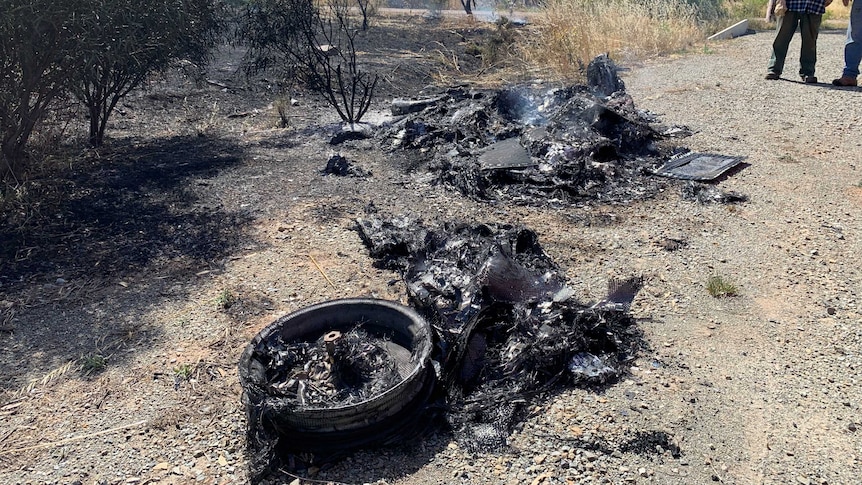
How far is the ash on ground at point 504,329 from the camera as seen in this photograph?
3.28m

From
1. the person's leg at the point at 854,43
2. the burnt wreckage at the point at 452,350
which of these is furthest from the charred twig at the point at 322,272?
the person's leg at the point at 854,43

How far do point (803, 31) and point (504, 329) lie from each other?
27.8 ft

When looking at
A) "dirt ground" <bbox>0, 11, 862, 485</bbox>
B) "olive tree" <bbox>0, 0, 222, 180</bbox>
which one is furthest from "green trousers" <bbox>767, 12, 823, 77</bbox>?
"olive tree" <bbox>0, 0, 222, 180</bbox>

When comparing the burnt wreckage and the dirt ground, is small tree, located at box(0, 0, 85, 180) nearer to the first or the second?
the dirt ground

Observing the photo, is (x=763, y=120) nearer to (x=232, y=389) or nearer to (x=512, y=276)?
(x=512, y=276)

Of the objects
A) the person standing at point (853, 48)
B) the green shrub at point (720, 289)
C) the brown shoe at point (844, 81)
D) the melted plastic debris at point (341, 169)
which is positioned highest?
the person standing at point (853, 48)

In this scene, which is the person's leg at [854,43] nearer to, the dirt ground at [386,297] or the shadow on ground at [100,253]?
the dirt ground at [386,297]

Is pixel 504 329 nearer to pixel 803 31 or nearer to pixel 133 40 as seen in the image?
pixel 133 40

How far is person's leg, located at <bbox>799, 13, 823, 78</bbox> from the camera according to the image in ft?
30.4

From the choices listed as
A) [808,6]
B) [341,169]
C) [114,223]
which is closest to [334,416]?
[114,223]

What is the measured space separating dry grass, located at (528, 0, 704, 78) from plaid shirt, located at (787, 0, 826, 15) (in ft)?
11.5

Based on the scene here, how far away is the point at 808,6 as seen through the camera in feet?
29.9

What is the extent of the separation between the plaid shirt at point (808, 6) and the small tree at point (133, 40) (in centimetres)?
831

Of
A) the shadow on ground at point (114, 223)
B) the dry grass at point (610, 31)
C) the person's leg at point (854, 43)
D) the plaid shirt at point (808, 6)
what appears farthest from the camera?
the dry grass at point (610, 31)
